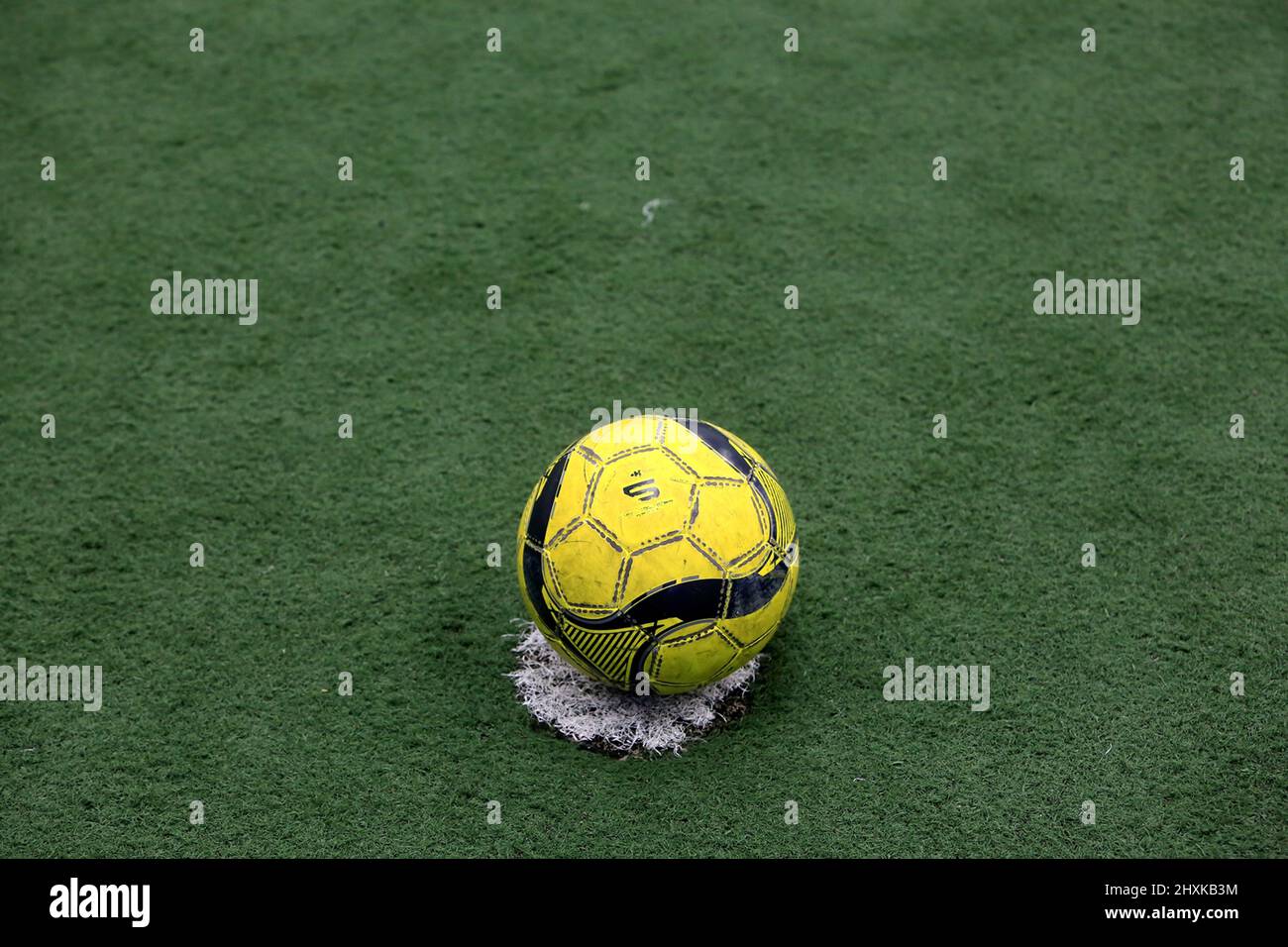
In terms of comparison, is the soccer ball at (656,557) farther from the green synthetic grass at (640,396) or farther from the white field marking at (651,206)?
the white field marking at (651,206)

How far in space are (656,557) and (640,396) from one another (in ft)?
6.16

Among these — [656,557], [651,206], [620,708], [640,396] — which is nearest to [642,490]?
[656,557]

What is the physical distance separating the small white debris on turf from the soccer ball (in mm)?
192

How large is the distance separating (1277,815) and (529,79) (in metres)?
5.51

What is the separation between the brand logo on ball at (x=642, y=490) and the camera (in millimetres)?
4055

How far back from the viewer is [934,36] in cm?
784

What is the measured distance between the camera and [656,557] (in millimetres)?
4012

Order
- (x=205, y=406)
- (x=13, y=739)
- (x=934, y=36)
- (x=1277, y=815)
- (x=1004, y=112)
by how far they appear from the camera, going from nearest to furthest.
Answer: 1. (x=1277, y=815)
2. (x=13, y=739)
3. (x=205, y=406)
4. (x=1004, y=112)
5. (x=934, y=36)

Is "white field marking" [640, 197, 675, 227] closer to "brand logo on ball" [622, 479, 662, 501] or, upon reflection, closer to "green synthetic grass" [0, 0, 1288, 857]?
"green synthetic grass" [0, 0, 1288, 857]

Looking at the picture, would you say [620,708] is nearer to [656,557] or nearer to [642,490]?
[656,557]

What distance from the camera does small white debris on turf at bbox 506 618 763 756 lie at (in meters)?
4.38

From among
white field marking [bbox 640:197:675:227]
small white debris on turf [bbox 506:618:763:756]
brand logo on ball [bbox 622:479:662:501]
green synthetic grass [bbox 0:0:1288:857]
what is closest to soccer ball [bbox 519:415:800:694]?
brand logo on ball [bbox 622:479:662:501]

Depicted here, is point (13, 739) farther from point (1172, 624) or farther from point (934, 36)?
point (934, 36)

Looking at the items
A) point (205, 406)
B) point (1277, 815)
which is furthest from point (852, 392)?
point (205, 406)
